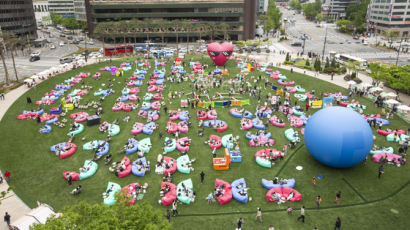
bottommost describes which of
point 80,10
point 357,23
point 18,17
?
point 357,23

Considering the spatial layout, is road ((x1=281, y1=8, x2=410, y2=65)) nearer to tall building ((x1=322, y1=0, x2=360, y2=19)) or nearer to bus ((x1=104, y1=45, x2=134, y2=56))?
bus ((x1=104, y1=45, x2=134, y2=56))

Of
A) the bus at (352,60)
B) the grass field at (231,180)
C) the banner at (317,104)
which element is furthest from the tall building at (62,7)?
the banner at (317,104)

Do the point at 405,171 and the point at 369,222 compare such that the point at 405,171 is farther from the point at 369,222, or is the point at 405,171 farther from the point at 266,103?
the point at 266,103

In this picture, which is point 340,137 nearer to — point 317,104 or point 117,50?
point 317,104

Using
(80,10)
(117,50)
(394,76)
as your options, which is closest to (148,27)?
(117,50)

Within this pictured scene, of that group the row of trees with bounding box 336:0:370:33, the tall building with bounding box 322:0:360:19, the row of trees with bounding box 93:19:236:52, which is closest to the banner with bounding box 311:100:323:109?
the row of trees with bounding box 93:19:236:52
